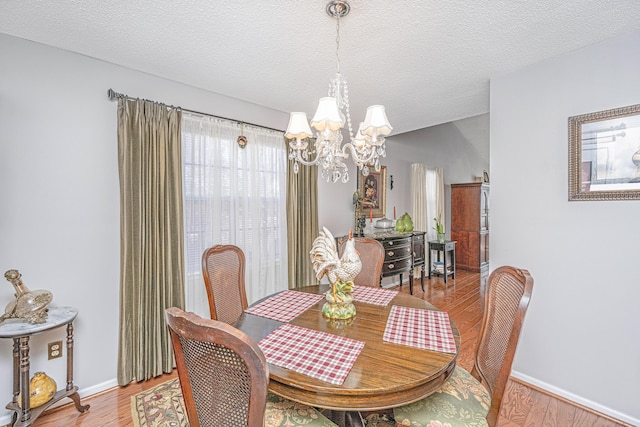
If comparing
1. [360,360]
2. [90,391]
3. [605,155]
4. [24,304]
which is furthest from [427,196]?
[24,304]

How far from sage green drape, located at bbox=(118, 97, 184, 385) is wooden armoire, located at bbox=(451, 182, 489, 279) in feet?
18.2

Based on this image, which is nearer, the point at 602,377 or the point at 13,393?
the point at 13,393

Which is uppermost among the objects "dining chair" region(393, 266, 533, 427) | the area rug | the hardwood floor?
"dining chair" region(393, 266, 533, 427)

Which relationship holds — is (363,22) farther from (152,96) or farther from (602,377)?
(602,377)

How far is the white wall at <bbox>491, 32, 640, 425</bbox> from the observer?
1.81 metres

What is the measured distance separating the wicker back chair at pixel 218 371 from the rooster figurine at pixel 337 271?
81 centimetres

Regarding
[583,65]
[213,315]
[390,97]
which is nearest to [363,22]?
[390,97]

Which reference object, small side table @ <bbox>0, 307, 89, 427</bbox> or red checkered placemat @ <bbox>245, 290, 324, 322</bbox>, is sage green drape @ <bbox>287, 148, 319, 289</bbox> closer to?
red checkered placemat @ <bbox>245, 290, 324, 322</bbox>

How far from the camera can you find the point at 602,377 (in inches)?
74.0

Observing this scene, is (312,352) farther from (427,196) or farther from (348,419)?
(427,196)

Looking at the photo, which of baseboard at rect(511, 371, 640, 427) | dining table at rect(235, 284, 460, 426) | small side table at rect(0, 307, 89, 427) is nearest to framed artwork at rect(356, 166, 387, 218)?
baseboard at rect(511, 371, 640, 427)

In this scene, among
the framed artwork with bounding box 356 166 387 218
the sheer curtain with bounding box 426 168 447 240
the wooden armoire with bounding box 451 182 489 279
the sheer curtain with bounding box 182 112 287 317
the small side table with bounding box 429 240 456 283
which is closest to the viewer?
the sheer curtain with bounding box 182 112 287 317

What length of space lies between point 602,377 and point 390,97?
275cm

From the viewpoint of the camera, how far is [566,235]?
205 centimetres
